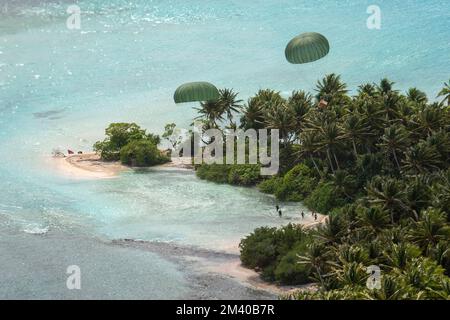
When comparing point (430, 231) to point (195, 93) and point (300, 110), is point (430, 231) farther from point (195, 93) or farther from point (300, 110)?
point (195, 93)

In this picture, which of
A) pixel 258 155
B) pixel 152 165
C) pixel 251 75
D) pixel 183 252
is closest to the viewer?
pixel 183 252

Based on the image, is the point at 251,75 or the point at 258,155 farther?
the point at 251,75

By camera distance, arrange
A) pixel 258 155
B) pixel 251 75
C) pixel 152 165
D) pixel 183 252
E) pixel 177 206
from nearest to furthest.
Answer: pixel 183 252
pixel 177 206
pixel 258 155
pixel 152 165
pixel 251 75

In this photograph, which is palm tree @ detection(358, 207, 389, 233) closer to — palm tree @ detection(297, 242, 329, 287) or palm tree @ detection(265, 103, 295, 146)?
palm tree @ detection(297, 242, 329, 287)

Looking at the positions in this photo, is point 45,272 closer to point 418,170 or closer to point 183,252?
point 183,252

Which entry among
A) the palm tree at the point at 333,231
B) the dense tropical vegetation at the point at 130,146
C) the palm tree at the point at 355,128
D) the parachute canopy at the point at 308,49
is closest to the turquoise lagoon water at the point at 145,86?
the dense tropical vegetation at the point at 130,146

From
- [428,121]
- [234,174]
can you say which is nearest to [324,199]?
[428,121]
